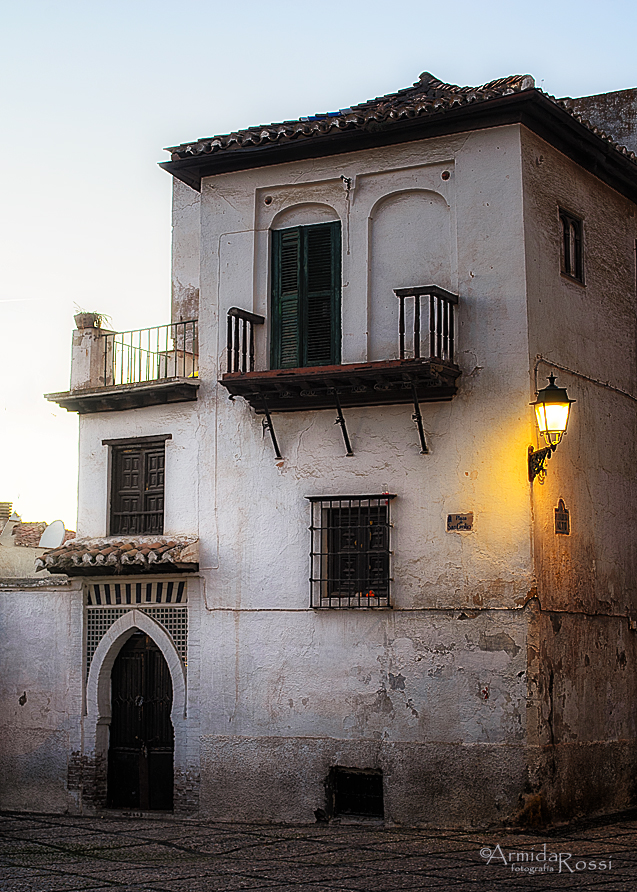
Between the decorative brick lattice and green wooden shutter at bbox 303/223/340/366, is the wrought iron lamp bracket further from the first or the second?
the decorative brick lattice

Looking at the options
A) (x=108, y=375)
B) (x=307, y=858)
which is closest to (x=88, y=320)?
(x=108, y=375)

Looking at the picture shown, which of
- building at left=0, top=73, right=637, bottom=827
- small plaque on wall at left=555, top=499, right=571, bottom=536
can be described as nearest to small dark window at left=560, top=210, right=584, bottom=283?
building at left=0, top=73, right=637, bottom=827

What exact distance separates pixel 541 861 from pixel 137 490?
6463 mm

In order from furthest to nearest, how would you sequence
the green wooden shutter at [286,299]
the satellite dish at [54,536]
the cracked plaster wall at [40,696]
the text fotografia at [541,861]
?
1. the satellite dish at [54,536]
2. the cracked plaster wall at [40,696]
3. the green wooden shutter at [286,299]
4. the text fotografia at [541,861]

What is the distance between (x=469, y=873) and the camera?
9375mm

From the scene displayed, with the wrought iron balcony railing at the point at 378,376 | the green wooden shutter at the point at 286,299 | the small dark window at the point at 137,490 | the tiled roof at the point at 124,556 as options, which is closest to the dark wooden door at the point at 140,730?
the tiled roof at the point at 124,556

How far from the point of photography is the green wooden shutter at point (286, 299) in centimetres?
1301

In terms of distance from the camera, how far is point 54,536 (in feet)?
65.8

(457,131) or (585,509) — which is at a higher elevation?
(457,131)

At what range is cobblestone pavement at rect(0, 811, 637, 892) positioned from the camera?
29.7 feet

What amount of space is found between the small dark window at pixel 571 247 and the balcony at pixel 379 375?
1.68 meters

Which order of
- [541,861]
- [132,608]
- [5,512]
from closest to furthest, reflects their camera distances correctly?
1. [541,861]
2. [132,608]
3. [5,512]

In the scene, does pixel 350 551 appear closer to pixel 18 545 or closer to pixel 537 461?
pixel 537 461

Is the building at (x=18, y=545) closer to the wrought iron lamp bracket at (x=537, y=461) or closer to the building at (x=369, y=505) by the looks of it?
the building at (x=369, y=505)
